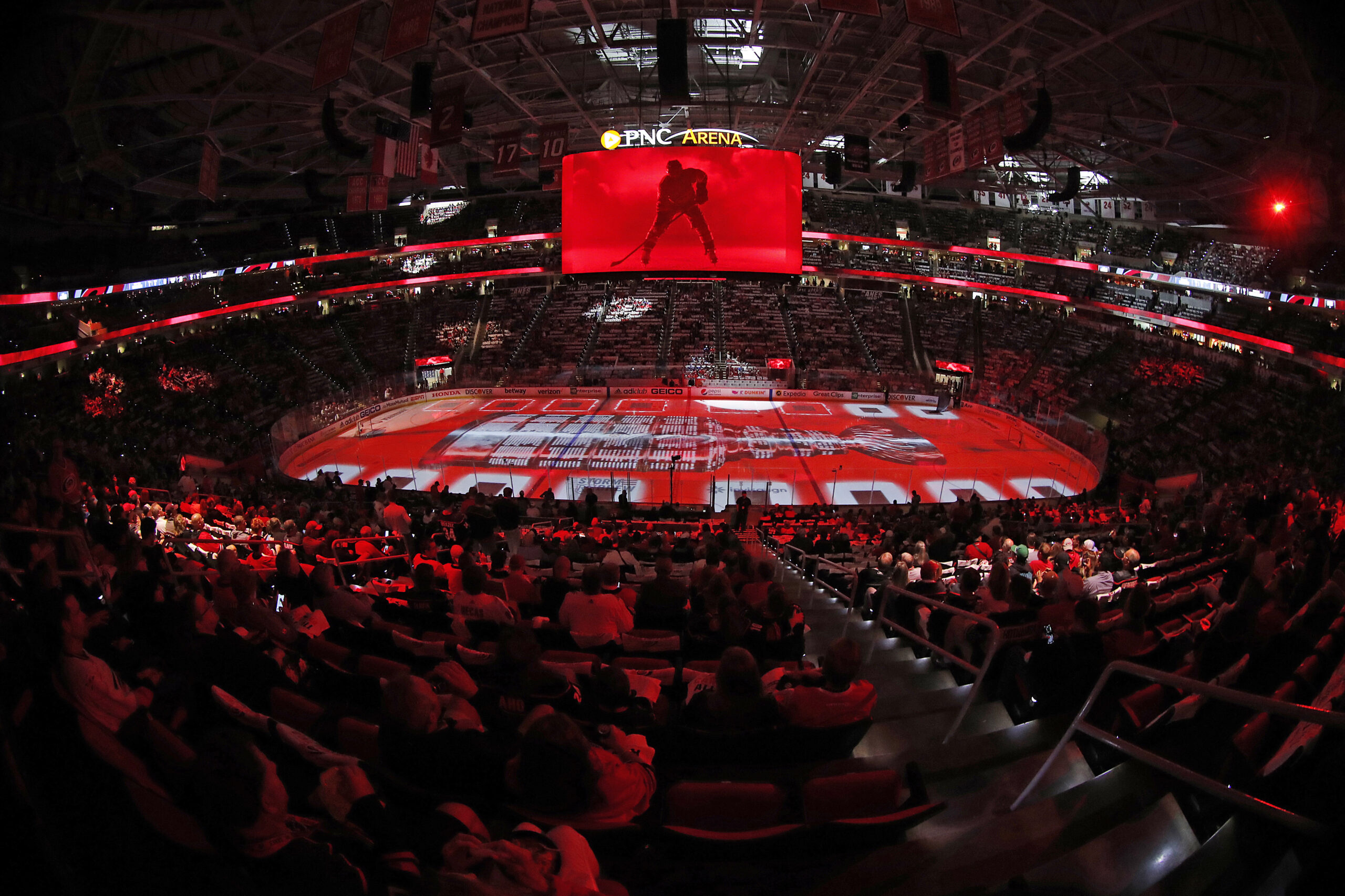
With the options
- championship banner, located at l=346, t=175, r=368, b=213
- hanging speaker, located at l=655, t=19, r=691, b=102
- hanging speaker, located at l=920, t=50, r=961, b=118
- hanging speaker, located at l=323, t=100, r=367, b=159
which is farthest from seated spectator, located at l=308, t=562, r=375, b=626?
championship banner, located at l=346, t=175, r=368, b=213

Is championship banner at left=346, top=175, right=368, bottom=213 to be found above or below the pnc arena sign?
below

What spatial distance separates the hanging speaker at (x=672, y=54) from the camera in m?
15.8

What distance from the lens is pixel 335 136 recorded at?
19375 millimetres

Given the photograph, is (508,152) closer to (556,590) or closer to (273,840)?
(556,590)

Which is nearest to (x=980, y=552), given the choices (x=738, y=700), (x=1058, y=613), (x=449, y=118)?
(x=1058, y=613)

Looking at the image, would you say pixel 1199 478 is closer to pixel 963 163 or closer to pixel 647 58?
pixel 963 163

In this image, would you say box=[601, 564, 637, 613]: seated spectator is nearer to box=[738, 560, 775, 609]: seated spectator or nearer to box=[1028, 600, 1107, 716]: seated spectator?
box=[738, 560, 775, 609]: seated spectator

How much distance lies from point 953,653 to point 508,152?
74.4 feet

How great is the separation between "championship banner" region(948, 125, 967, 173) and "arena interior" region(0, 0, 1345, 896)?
0.11 metres

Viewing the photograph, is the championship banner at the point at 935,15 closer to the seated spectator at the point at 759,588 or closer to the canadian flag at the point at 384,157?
the seated spectator at the point at 759,588

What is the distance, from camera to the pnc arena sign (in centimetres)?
2236

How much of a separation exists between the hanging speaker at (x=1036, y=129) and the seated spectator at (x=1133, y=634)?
55.5ft

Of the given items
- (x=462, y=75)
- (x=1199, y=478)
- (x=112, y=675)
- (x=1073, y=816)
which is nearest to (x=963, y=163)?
(x=1199, y=478)

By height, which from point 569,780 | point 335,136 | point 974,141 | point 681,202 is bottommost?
point 569,780
